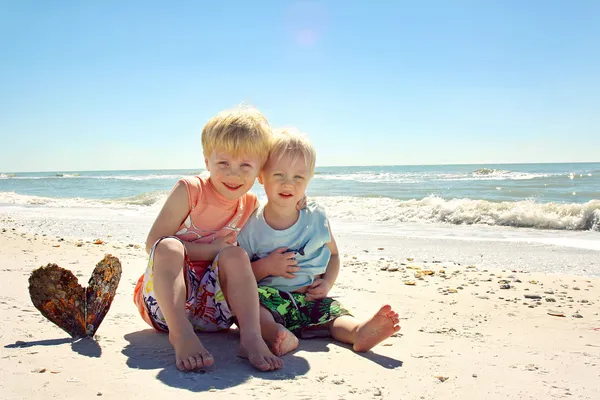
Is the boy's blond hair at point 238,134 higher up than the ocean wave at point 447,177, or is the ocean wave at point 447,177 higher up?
the boy's blond hair at point 238,134

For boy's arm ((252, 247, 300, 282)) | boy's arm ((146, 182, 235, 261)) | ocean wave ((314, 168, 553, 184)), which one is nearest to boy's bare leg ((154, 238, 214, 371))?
boy's arm ((146, 182, 235, 261))

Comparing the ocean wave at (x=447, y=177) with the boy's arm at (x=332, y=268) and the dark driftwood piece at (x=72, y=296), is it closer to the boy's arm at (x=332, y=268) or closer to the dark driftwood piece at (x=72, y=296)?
the boy's arm at (x=332, y=268)

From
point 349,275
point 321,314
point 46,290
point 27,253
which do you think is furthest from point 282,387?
point 27,253

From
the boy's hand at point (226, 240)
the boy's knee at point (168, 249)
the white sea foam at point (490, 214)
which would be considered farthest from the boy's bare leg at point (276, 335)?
the white sea foam at point (490, 214)

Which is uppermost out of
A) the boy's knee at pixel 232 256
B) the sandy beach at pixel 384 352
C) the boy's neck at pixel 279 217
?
the boy's neck at pixel 279 217

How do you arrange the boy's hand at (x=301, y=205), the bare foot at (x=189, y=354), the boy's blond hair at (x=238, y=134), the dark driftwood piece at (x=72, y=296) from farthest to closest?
the boy's hand at (x=301, y=205)
the boy's blond hair at (x=238, y=134)
the dark driftwood piece at (x=72, y=296)
the bare foot at (x=189, y=354)

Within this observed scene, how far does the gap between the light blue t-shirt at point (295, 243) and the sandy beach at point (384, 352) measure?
358 millimetres

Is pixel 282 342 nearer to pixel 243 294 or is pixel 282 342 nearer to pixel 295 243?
pixel 243 294

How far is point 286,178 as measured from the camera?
2.64 metres

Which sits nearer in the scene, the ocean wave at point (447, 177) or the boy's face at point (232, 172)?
the boy's face at point (232, 172)

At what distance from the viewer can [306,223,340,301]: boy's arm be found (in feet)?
8.89

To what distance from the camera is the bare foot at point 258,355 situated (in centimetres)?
211

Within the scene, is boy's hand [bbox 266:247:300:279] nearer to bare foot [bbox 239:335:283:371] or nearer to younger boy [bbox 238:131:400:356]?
younger boy [bbox 238:131:400:356]

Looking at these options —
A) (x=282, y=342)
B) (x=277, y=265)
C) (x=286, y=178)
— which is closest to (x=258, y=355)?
(x=282, y=342)
